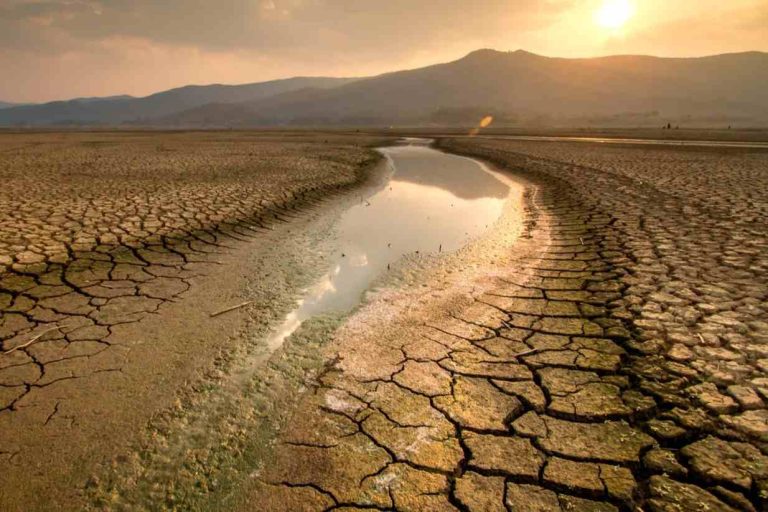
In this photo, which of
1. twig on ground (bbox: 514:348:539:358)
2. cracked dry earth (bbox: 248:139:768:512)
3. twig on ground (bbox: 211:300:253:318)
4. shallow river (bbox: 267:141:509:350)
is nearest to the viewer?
cracked dry earth (bbox: 248:139:768:512)

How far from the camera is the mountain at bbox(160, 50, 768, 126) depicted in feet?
351

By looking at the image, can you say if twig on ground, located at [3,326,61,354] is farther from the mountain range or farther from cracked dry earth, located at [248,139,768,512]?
the mountain range

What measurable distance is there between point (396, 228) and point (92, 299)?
420 centimetres

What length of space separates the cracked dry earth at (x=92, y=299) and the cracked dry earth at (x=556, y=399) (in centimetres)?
106

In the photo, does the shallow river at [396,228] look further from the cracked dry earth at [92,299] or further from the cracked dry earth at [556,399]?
the cracked dry earth at [92,299]

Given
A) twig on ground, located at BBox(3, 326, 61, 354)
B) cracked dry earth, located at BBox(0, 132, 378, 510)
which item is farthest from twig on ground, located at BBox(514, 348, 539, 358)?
twig on ground, located at BBox(3, 326, 61, 354)

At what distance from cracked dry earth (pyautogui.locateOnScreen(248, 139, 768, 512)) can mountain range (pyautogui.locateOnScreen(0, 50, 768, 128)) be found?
301 ft

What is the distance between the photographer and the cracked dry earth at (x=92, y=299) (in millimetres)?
2041

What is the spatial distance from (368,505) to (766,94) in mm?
169066

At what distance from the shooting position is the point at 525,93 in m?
131

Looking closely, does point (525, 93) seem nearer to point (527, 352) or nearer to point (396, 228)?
point (396, 228)

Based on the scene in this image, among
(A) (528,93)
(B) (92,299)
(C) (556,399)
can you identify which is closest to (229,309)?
(B) (92,299)

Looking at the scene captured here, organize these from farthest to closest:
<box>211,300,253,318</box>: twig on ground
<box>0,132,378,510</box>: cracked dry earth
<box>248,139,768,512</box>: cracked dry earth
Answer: <box>211,300,253,318</box>: twig on ground, <box>0,132,378,510</box>: cracked dry earth, <box>248,139,768,512</box>: cracked dry earth

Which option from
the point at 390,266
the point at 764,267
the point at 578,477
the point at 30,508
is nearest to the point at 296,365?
the point at 30,508
